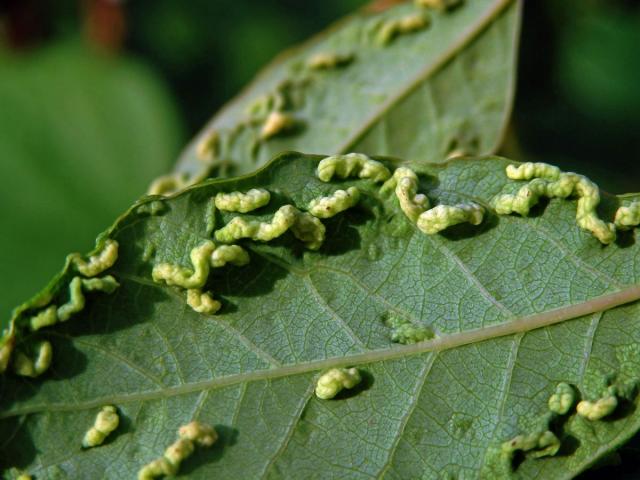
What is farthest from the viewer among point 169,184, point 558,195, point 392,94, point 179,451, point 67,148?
point 67,148

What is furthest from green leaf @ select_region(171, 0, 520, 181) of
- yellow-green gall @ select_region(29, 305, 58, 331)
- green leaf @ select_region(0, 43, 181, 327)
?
green leaf @ select_region(0, 43, 181, 327)

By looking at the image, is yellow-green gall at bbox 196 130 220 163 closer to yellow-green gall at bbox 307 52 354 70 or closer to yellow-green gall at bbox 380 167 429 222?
yellow-green gall at bbox 307 52 354 70

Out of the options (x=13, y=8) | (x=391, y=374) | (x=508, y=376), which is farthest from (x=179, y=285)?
(x=13, y=8)

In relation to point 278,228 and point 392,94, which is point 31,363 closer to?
point 278,228

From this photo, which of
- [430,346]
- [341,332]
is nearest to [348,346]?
[341,332]

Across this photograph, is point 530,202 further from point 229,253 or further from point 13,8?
point 13,8

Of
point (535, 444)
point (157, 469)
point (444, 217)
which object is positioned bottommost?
point (535, 444)
